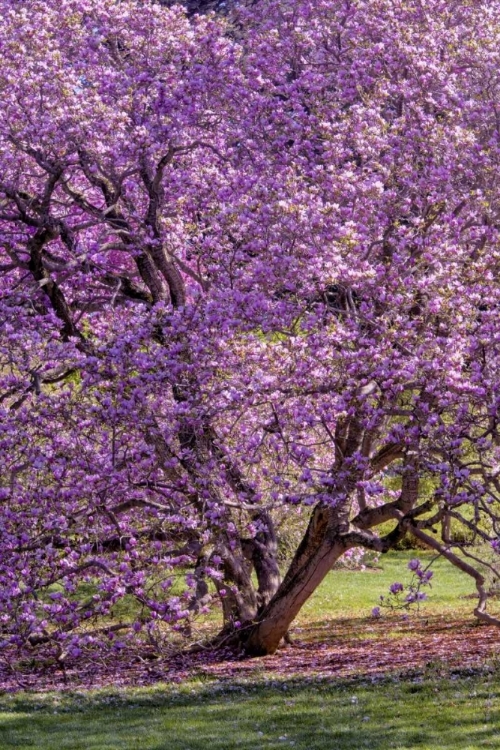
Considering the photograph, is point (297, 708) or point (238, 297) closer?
point (297, 708)

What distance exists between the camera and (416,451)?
11719 mm

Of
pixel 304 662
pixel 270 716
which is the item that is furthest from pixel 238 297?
pixel 304 662

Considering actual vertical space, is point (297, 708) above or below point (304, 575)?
below

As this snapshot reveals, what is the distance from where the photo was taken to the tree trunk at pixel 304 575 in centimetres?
1510

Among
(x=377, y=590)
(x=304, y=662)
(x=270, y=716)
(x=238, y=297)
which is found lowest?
(x=377, y=590)

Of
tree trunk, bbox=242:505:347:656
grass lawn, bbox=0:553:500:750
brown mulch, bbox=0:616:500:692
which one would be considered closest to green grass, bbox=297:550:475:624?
brown mulch, bbox=0:616:500:692

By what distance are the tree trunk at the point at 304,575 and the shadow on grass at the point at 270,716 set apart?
186 cm

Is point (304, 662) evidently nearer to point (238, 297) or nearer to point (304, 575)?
point (304, 575)

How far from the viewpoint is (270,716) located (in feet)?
39.3

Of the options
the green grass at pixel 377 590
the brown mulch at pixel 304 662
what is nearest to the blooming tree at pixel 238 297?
the brown mulch at pixel 304 662

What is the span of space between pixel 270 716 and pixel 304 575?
3684 millimetres

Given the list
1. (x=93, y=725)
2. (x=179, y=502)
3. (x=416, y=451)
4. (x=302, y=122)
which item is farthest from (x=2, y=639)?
(x=302, y=122)

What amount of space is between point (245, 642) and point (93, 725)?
4954mm

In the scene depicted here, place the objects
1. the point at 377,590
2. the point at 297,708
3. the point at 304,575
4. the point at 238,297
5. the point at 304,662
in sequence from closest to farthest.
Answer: the point at 297,708
the point at 238,297
the point at 304,575
the point at 304,662
the point at 377,590
